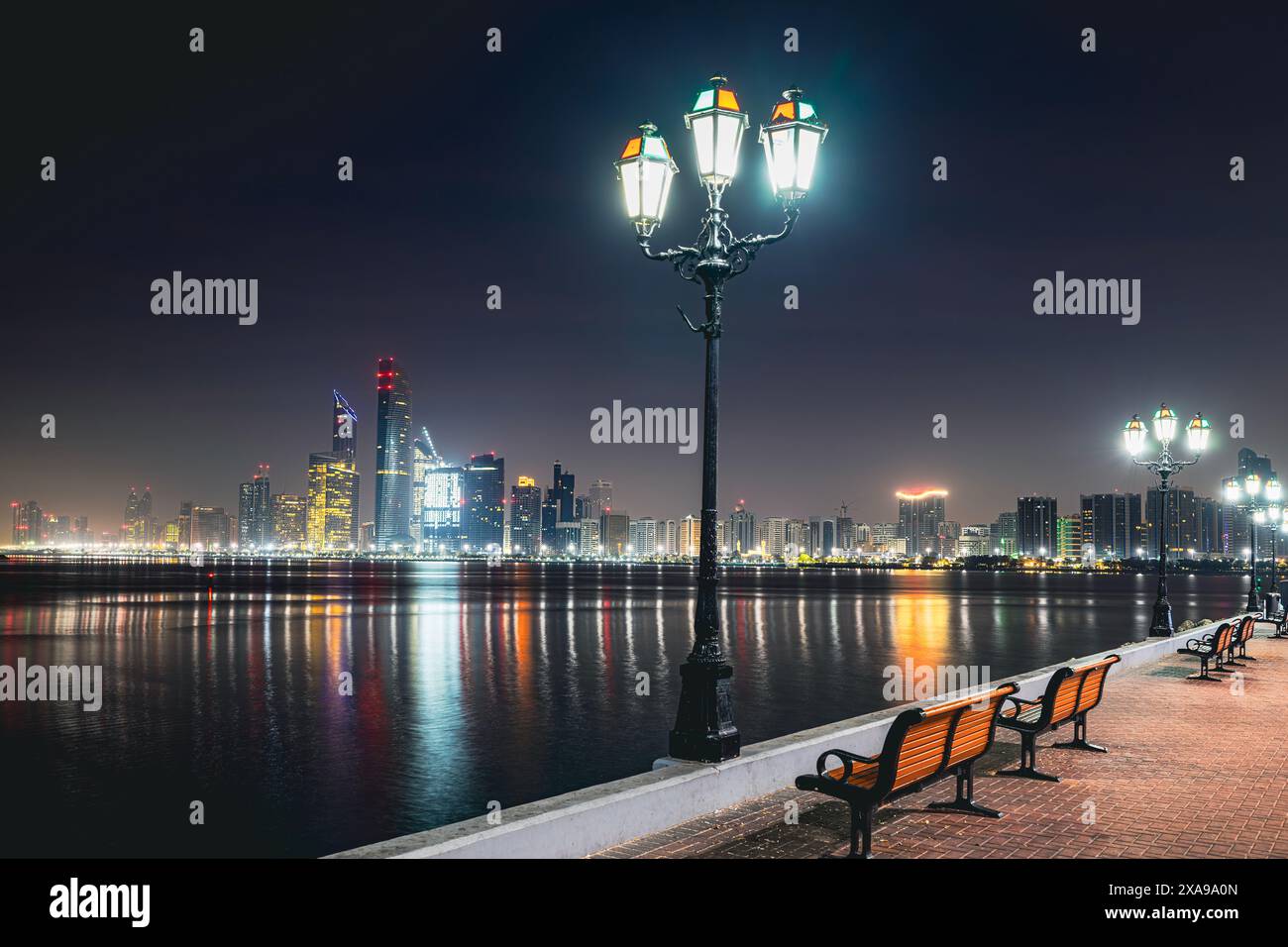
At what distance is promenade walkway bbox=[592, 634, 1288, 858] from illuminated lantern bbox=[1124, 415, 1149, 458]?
38.5 feet

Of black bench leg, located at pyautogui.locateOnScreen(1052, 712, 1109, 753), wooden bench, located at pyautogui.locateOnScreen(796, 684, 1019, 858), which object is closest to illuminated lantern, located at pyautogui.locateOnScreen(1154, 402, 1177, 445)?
black bench leg, located at pyautogui.locateOnScreen(1052, 712, 1109, 753)

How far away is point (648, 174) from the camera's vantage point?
8.88m

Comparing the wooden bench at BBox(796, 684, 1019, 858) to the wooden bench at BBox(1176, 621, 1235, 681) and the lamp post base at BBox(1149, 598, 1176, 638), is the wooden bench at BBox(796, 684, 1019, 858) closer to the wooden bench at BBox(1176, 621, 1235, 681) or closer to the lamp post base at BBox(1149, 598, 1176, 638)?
the wooden bench at BBox(1176, 621, 1235, 681)

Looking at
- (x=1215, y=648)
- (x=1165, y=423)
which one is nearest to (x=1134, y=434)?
(x=1165, y=423)

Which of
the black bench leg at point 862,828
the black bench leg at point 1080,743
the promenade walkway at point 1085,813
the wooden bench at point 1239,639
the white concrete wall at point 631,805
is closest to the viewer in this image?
the white concrete wall at point 631,805

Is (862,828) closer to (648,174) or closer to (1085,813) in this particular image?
(1085,813)

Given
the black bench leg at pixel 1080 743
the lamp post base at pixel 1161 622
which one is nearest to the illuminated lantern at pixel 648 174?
the black bench leg at pixel 1080 743

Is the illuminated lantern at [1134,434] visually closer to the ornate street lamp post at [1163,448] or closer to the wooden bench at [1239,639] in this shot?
the ornate street lamp post at [1163,448]

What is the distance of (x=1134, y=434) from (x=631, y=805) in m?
20.0

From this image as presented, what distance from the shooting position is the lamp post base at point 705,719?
8.52m

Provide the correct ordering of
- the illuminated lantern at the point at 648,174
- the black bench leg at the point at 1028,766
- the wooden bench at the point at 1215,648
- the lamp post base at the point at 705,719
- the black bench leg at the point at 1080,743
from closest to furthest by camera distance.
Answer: the lamp post base at the point at 705,719, the illuminated lantern at the point at 648,174, the black bench leg at the point at 1028,766, the black bench leg at the point at 1080,743, the wooden bench at the point at 1215,648

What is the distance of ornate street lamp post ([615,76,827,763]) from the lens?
8.53 m
